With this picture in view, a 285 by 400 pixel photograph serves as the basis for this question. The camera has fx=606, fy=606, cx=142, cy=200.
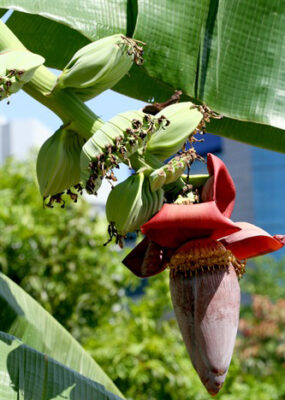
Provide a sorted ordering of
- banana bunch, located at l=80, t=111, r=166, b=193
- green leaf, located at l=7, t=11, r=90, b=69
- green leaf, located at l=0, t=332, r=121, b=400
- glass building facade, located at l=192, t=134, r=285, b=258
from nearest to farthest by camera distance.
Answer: banana bunch, located at l=80, t=111, r=166, b=193, green leaf, located at l=0, t=332, r=121, b=400, green leaf, located at l=7, t=11, r=90, b=69, glass building facade, located at l=192, t=134, r=285, b=258

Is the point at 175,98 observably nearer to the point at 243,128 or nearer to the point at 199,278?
the point at 199,278

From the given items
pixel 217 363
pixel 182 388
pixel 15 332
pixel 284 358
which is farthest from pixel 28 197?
pixel 284 358

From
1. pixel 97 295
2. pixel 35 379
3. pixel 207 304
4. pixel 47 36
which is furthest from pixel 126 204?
pixel 97 295

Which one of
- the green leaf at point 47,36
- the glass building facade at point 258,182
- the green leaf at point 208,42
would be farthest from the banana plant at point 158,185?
the glass building facade at point 258,182

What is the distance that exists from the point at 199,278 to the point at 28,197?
3257mm

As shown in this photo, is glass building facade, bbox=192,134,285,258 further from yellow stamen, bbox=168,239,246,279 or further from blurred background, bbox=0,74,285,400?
yellow stamen, bbox=168,239,246,279

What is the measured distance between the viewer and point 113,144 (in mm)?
532

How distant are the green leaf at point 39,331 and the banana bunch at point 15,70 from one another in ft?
1.74

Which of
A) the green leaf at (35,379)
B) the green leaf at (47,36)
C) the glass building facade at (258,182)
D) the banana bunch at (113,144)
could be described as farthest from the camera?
the glass building facade at (258,182)

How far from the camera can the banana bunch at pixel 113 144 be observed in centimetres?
53

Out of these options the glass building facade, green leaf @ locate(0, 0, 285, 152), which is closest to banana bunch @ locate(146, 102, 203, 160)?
green leaf @ locate(0, 0, 285, 152)

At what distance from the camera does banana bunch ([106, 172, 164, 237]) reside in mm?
543

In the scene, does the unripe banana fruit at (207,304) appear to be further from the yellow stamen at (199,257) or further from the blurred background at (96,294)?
the blurred background at (96,294)

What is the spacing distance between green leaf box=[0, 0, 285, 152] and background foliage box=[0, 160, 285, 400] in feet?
7.36
